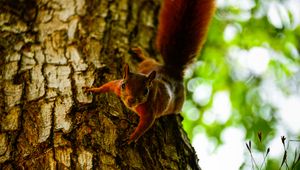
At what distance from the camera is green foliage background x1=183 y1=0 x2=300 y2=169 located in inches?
137

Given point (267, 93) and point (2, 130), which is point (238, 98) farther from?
point (2, 130)

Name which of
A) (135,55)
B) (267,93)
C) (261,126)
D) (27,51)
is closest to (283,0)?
(267,93)

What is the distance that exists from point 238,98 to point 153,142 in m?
1.95

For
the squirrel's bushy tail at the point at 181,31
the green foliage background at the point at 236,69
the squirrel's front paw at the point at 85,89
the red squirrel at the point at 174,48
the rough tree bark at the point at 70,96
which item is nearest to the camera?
the rough tree bark at the point at 70,96

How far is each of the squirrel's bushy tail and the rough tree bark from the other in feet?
0.48

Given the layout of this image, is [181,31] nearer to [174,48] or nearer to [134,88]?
[174,48]

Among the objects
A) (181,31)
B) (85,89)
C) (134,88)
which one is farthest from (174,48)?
(85,89)

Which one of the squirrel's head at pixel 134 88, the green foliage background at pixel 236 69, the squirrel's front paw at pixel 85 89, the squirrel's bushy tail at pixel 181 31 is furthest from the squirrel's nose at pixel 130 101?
the green foliage background at pixel 236 69

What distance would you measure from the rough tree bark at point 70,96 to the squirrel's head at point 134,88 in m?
0.07

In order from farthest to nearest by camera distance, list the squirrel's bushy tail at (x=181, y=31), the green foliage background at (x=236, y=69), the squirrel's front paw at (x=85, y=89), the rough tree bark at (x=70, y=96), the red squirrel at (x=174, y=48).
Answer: the green foliage background at (x=236, y=69)
the squirrel's bushy tail at (x=181, y=31)
the red squirrel at (x=174, y=48)
the squirrel's front paw at (x=85, y=89)
the rough tree bark at (x=70, y=96)

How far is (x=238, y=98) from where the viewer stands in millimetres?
3633

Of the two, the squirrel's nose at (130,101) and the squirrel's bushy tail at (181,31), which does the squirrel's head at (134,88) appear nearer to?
the squirrel's nose at (130,101)

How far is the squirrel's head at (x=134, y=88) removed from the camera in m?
1.90

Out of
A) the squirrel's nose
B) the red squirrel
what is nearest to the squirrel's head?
the squirrel's nose
